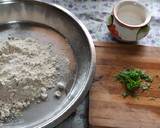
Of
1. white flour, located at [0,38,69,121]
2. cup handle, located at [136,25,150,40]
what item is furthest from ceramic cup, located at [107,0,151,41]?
white flour, located at [0,38,69,121]

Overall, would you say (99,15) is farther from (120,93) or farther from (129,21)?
(120,93)

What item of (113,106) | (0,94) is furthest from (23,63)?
(113,106)

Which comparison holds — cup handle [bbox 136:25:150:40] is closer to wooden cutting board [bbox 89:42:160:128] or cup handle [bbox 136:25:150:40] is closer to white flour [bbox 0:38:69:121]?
wooden cutting board [bbox 89:42:160:128]

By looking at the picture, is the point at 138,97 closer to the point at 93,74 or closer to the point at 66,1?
the point at 93,74

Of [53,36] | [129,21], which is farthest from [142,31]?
[53,36]

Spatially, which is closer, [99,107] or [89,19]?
[99,107]
